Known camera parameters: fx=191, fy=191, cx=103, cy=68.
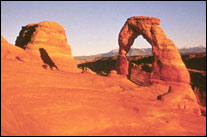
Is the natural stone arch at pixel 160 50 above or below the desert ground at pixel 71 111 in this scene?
above

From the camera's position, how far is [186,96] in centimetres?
1378

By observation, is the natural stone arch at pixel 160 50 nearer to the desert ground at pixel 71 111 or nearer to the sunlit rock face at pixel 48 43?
the desert ground at pixel 71 111

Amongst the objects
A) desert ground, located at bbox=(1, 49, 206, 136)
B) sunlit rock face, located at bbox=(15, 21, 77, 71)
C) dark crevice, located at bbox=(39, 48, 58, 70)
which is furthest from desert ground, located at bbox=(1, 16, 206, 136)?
sunlit rock face, located at bbox=(15, 21, 77, 71)

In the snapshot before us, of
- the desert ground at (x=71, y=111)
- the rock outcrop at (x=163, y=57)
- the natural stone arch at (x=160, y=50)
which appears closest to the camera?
the desert ground at (x=71, y=111)

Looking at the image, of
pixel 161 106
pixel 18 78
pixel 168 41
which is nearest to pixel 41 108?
pixel 18 78

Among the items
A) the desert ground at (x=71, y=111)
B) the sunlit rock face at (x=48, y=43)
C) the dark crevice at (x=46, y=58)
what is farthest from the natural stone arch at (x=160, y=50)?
the dark crevice at (x=46, y=58)

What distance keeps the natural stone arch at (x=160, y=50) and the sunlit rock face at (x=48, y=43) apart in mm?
8541

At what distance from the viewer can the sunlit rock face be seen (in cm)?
2023

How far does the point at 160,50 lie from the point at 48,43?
40.5ft

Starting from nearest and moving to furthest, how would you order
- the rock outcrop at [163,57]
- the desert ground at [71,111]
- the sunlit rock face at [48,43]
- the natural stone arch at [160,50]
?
the desert ground at [71,111]
the rock outcrop at [163,57]
the natural stone arch at [160,50]
the sunlit rock face at [48,43]

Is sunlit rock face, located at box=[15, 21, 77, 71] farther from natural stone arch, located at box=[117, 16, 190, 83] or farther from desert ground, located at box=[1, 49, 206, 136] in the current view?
desert ground, located at box=[1, 49, 206, 136]

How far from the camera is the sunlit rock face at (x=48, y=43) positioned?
66.4 feet

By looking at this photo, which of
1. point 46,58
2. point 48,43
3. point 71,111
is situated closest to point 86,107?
point 71,111

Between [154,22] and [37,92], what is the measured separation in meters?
11.8
